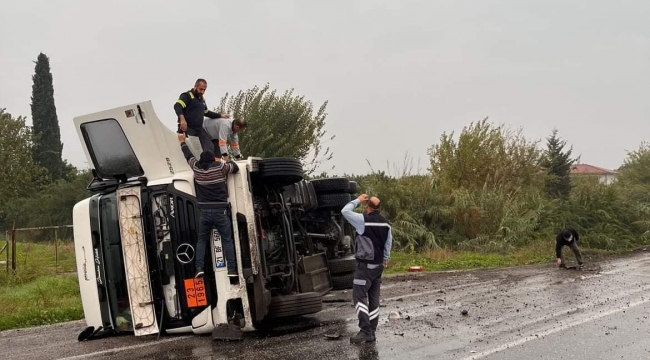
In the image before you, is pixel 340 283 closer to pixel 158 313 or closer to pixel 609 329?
pixel 158 313

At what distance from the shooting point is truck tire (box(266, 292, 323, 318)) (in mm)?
6836

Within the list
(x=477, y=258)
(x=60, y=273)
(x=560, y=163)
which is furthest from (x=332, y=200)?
(x=560, y=163)

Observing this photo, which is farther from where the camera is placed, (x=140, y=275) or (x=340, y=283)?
(x=340, y=283)

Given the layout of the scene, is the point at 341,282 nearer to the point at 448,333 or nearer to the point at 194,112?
the point at 448,333

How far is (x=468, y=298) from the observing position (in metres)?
9.42

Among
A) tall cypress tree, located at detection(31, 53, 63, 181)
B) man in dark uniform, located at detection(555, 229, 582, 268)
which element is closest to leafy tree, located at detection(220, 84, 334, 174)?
man in dark uniform, located at detection(555, 229, 582, 268)

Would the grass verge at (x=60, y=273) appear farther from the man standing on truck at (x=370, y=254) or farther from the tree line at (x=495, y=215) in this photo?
the man standing on truck at (x=370, y=254)

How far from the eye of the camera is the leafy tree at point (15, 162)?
38281 mm

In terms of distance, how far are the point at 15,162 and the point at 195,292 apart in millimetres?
36420

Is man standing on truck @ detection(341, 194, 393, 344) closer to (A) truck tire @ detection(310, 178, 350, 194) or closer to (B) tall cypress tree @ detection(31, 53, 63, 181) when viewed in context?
(A) truck tire @ detection(310, 178, 350, 194)

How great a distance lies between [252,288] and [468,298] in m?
4.15

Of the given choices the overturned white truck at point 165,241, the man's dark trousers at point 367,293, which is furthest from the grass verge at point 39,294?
the man's dark trousers at point 367,293

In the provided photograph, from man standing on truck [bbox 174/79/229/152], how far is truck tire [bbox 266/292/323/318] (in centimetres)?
187

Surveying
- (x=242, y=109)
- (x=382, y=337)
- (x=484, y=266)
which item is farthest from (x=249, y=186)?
(x=242, y=109)
